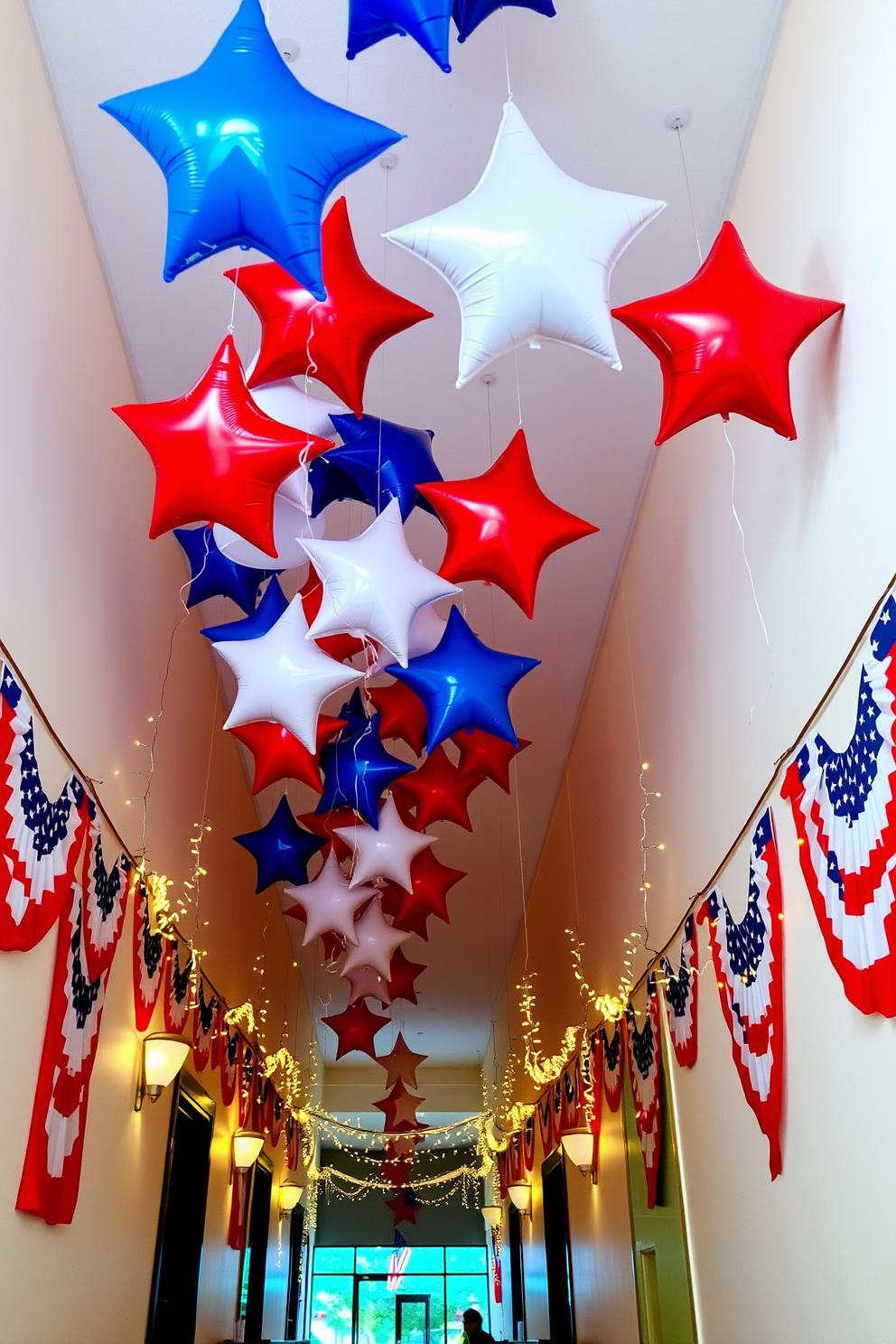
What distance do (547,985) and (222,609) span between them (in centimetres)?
431

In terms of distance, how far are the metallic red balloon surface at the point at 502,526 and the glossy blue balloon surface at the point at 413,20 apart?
1066 mm

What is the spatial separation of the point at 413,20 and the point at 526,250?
1.66 ft

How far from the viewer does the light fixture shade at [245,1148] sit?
631 centimetres

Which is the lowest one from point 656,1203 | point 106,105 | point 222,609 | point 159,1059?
point 656,1203

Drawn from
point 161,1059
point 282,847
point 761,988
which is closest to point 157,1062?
point 161,1059

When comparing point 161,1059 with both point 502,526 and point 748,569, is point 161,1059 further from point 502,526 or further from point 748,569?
point 748,569

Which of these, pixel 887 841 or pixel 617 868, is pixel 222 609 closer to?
pixel 617 868

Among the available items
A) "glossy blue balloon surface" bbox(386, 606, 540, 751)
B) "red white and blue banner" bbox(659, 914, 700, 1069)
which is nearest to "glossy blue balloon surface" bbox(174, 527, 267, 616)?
"glossy blue balloon surface" bbox(386, 606, 540, 751)

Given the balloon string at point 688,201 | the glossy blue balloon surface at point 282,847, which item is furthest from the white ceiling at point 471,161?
the glossy blue balloon surface at point 282,847

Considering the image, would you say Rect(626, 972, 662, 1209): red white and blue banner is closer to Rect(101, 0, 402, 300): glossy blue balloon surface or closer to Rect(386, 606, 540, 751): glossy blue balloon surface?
Rect(386, 606, 540, 751): glossy blue balloon surface

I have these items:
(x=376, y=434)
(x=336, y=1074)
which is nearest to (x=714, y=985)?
(x=376, y=434)

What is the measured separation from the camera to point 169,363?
3896mm

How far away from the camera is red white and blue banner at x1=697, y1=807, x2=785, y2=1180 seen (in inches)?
107

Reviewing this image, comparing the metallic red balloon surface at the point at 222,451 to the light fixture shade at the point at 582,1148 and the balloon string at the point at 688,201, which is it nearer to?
the balloon string at the point at 688,201
